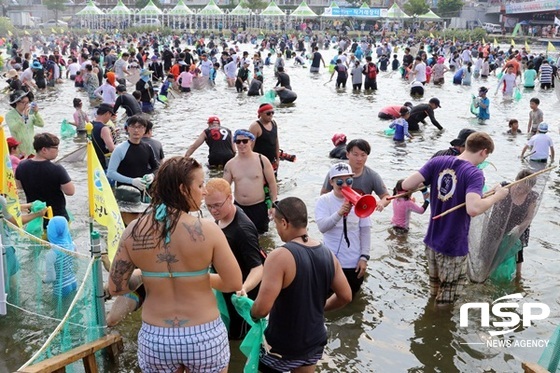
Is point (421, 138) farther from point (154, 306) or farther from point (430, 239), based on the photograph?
point (154, 306)


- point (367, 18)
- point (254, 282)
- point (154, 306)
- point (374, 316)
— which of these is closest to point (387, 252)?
point (374, 316)

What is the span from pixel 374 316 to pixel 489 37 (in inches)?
2563

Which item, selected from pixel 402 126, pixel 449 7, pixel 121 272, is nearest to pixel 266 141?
pixel 121 272

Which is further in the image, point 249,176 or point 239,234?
point 249,176

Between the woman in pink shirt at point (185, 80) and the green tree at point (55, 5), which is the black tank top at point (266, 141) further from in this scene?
the green tree at point (55, 5)

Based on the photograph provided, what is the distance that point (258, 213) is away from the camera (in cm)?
686

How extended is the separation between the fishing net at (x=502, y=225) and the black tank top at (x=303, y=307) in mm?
2862

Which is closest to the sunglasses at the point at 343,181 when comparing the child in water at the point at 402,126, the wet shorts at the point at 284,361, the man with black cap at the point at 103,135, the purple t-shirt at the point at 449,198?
the purple t-shirt at the point at 449,198

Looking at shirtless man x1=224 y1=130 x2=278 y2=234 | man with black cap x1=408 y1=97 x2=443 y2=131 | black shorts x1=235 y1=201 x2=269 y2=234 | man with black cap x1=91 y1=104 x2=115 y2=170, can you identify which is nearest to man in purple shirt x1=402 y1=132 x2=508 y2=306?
shirtless man x1=224 y1=130 x2=278 y2=234

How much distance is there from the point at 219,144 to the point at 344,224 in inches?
174

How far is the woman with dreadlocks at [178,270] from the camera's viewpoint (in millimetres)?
2979

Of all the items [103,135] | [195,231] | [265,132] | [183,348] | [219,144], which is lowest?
[219,144]

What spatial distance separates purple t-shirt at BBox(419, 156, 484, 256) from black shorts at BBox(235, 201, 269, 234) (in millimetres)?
2088

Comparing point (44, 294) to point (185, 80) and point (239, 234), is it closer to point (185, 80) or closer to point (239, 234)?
point (239, 234)
